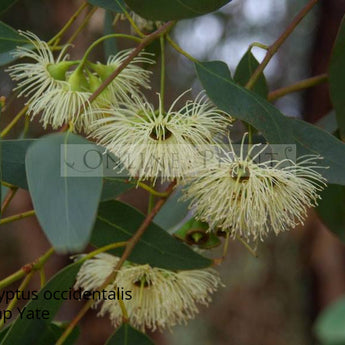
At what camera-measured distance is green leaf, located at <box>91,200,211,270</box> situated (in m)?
1.00

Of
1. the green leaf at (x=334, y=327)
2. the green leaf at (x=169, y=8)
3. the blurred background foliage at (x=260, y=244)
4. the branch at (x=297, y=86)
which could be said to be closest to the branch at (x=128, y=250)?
the green leaf at (x=169, y=8)

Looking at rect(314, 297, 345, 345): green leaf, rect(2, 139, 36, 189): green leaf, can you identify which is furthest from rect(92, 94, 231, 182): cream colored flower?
rect(314, 297, 345, 345): green leaf

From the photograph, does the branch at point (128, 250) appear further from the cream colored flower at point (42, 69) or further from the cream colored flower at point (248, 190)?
the cream colored flower at point (42, 69)

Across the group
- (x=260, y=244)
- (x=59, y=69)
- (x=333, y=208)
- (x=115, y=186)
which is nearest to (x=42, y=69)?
(x=59, y=69)

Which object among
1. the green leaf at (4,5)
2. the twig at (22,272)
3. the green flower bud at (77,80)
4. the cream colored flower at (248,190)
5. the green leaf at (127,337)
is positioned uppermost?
the green leaf at (4,5)

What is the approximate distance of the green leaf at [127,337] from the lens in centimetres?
104

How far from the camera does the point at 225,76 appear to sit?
95cm

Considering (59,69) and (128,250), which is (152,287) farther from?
(59,69)

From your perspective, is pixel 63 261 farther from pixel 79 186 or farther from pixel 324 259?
pixel 79 186

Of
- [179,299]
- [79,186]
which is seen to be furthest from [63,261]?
[79,186]

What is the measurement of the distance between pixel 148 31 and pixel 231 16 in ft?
6.15

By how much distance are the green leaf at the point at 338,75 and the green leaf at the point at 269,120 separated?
11cm

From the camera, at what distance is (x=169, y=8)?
2.83 feet

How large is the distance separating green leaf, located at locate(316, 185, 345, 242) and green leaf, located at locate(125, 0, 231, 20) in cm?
52
